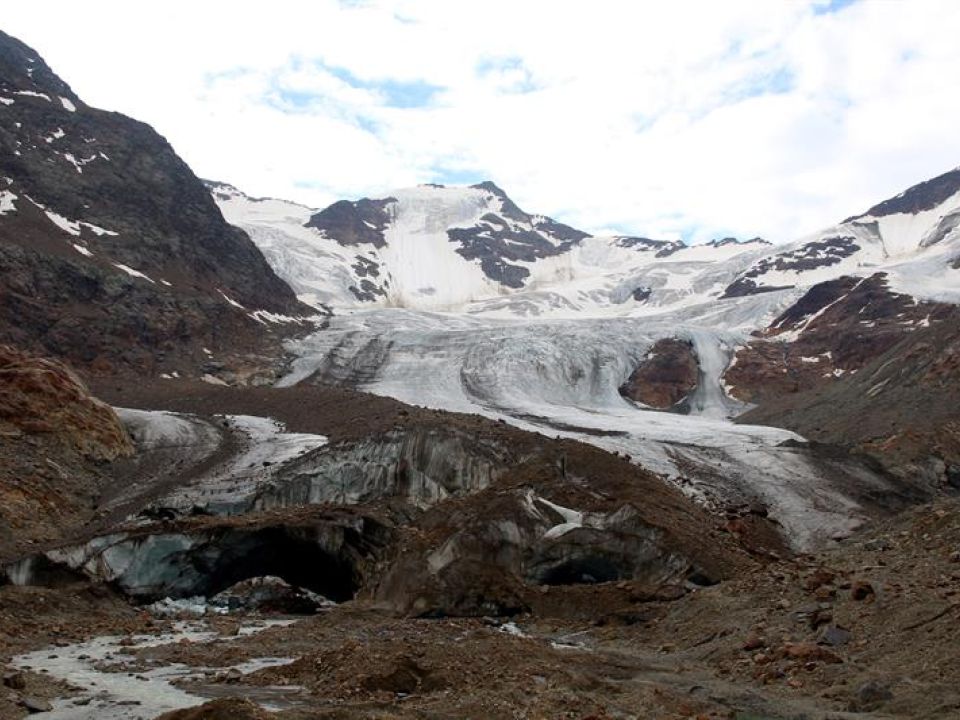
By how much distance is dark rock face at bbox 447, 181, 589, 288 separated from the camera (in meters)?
152

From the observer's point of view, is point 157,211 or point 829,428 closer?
point 829,428

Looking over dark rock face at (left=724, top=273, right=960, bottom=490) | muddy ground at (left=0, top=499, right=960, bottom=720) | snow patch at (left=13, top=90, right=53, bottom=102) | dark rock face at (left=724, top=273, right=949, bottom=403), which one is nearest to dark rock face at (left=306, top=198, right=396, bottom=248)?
snow patch at (left=13, top=90, right=53, bottom=102)

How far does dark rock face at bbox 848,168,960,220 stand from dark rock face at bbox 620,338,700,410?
9093 cm

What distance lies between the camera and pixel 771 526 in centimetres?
2580

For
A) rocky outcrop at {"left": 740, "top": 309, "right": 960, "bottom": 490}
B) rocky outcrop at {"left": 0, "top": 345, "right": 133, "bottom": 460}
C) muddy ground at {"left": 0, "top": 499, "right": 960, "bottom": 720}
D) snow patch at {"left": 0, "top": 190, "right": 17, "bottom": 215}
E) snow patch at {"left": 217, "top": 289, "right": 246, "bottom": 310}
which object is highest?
snow patch at {"left": 0, "top": 190, "right": 17, "bottom": 215}

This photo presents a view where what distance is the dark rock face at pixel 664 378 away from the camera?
2290 inches

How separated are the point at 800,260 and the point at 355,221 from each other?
78.8 metres

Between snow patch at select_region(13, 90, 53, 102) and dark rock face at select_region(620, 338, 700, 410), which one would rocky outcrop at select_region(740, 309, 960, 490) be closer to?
dark rock face at select_region(620, 338, 700, 410)

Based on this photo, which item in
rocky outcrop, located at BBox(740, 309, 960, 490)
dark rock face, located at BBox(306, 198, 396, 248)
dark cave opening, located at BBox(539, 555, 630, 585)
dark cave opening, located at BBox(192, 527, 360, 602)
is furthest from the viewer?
dark rock face, located at BBox(306, 198, 396, 248)

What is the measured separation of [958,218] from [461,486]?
107 metres

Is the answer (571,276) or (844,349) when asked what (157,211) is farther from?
(571,276)

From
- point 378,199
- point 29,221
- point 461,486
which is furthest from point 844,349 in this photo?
point 378,199

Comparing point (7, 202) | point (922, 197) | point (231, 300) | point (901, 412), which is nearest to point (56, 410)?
point (901, 412)

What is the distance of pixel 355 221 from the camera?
157 metres
